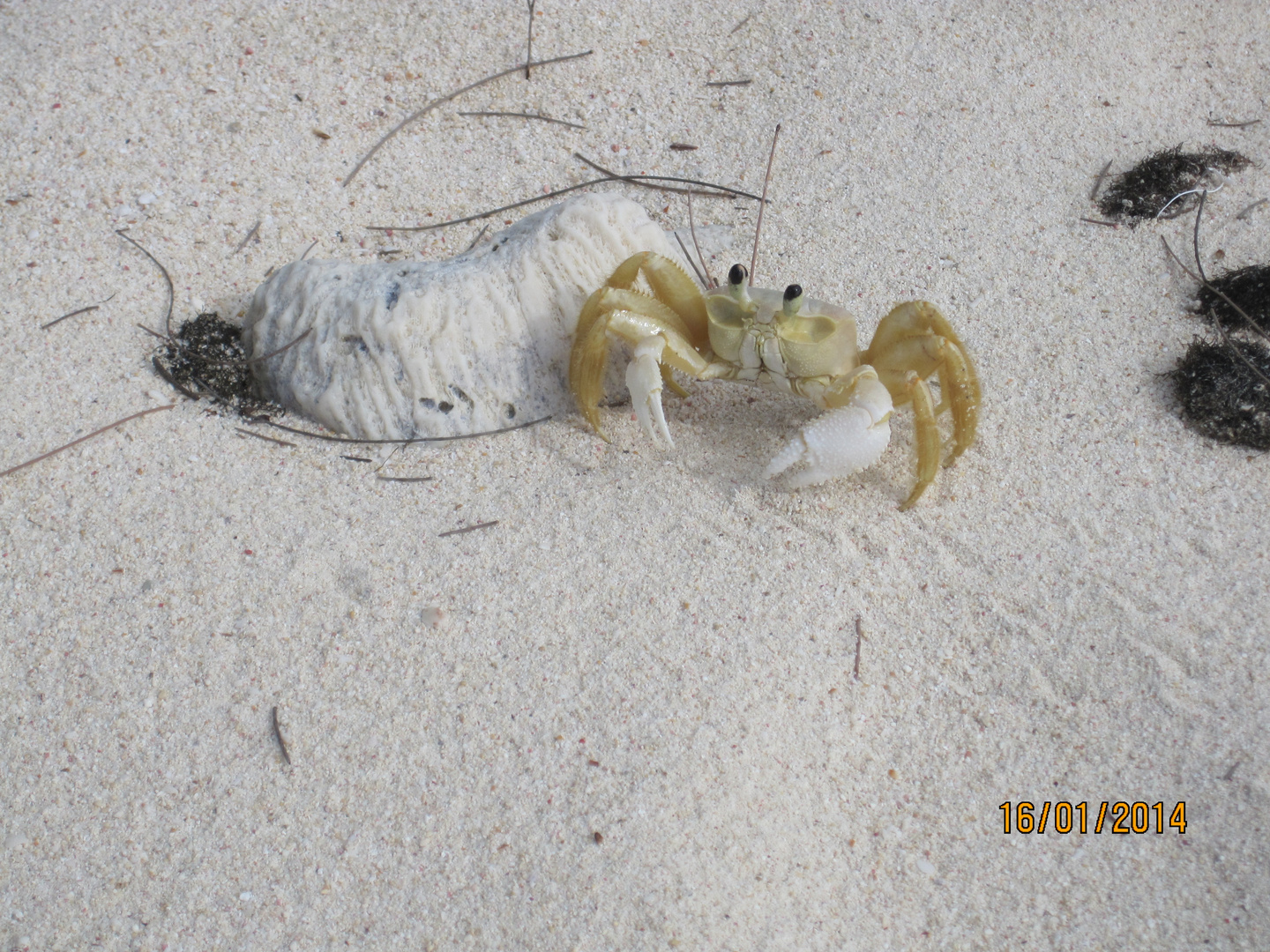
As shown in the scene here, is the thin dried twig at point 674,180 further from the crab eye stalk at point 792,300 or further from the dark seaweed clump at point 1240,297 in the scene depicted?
the dark seaweed clump at point 1240,297

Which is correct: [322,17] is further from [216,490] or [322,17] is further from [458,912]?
[458,912]

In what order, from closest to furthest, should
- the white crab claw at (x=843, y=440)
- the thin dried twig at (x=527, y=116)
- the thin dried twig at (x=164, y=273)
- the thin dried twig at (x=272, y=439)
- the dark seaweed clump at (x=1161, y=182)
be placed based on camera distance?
the white crab claw at (x=843, y=440)
the thin dried twig at (x=272, y=439)
the thin dried twig at (x=164, y=273)
the dark seaweed clump at (x=1161, y=182)
the thin dried twig at (x=527, y=116)

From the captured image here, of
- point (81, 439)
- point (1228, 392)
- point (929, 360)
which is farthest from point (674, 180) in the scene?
point (81, 439)

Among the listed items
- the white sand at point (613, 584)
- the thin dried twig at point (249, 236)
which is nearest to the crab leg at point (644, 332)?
the white sand at point (613, 584)

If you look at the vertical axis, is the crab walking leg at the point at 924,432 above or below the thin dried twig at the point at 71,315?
above

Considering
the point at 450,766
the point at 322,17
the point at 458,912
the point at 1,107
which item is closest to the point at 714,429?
the point at 450,766
